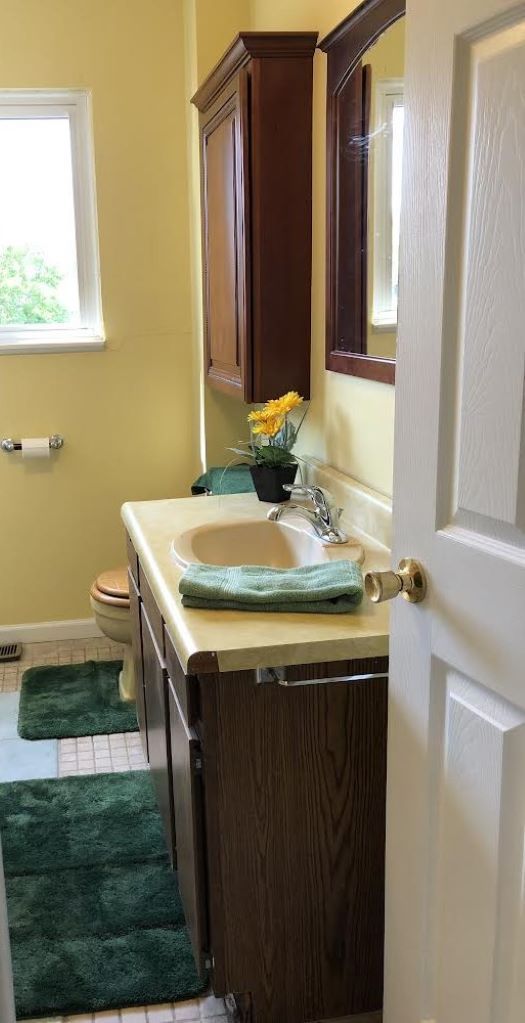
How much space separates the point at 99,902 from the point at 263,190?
5.89ft

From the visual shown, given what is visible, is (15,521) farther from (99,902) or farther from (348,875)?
(348,875)

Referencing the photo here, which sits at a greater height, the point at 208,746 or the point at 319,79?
the point at 319,79

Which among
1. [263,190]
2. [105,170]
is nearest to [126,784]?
[263,190]

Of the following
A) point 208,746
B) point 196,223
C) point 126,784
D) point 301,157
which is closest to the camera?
point 208,746

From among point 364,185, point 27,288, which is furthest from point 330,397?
point 27,288

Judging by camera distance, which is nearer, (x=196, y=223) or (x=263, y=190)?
(x=263, y=190)

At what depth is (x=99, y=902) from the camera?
7.16 feet

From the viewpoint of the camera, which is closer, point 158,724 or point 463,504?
point 463,504

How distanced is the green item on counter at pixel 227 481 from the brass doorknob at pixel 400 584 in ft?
4.82

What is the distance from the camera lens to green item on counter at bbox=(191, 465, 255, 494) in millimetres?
2785

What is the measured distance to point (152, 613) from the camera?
213 cm

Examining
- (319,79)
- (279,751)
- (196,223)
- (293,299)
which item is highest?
(319,79)

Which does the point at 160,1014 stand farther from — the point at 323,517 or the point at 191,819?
the point at 323,517

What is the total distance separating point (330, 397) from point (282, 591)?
35.2 inches
